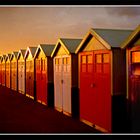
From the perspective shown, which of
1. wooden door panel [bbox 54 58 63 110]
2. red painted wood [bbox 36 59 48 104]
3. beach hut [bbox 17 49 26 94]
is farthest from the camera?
beach hut [bbox 17 49 26 94]

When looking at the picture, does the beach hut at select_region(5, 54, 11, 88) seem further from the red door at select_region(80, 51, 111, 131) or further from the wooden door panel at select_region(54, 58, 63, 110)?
the red door at select_region(80, 51, 111, 131)

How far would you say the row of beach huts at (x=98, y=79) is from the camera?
9.99 meters

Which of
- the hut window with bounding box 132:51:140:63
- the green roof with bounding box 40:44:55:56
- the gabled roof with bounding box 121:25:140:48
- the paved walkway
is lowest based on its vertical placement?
the paved walkway

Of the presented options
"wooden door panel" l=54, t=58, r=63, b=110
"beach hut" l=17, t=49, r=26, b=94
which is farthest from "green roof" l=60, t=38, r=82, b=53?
"beach hut" l=17, t=49, r=26, b=94

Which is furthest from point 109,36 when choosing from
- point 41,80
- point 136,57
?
point 41,80

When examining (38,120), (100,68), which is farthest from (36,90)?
(100,68)

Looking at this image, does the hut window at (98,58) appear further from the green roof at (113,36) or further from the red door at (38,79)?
the red door at (38,79)

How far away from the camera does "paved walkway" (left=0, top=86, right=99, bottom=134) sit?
1220 cm

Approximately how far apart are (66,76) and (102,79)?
13.5 ft

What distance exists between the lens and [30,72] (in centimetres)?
2275

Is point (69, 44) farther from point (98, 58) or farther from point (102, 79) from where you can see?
point (102, 79)

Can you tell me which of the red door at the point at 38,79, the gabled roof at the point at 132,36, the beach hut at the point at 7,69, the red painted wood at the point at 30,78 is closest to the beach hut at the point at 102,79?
the gabled roof at the point at 132,36

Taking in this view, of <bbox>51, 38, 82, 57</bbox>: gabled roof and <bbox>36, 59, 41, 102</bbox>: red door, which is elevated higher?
<bbox>51, 38, 82, 57</bbox>: gabled roof
